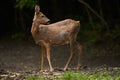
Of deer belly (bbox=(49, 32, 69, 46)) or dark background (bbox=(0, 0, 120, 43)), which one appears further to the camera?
dark background (bbox=(0, 0, 120, 43))

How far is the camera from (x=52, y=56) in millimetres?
19656

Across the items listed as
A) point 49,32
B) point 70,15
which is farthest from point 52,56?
point 49,32

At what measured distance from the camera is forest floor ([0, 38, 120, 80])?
18.0 meters

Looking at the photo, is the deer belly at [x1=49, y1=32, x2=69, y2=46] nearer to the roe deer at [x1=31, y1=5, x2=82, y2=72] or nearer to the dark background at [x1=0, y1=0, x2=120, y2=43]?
the roe deer at [x1=31, y1=5, x2=82, y2=72]

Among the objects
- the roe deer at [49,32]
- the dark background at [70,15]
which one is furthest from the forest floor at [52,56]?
the roe deer at [49,32]

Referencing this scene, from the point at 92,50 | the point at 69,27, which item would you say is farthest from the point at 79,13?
the point at 69,27

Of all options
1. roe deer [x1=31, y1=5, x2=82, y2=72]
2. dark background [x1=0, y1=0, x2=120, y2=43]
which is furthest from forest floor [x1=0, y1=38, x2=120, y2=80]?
roe deer [x1=31, y1=5, x2=82, y2=72]

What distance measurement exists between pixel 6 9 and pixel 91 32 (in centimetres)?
554

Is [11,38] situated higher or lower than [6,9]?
lower

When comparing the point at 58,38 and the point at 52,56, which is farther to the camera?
the point at 52,56

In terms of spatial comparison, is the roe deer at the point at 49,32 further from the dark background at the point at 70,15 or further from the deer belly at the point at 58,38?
the dark background at the point at 70,15

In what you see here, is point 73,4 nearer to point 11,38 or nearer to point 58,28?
point 11,38

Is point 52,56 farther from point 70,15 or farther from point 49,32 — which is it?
point 49,32

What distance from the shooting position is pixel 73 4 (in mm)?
25016
